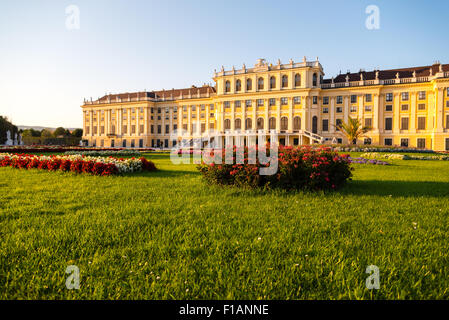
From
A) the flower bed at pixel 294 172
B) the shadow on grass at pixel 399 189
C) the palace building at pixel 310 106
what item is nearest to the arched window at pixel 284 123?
the palace building at pixel 310 106

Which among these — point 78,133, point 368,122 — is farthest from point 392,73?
point 78,133

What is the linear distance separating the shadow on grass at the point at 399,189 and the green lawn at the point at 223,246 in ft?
1.69

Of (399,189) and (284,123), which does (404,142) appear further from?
(399,189)

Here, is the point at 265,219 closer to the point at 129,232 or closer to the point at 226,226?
the point at 226,226

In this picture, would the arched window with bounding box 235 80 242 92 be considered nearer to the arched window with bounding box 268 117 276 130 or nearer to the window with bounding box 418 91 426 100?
the arched window with bounding box 268 117 276 130

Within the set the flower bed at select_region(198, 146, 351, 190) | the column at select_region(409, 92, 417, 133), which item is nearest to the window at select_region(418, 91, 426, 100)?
the column at select_region(409, 92, 417, 133)

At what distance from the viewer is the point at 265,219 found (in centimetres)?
419

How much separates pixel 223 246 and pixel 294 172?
3.90 m

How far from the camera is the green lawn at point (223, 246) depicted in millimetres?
2287

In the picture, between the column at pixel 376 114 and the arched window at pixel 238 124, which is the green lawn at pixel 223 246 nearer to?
the column at pixel 376 114

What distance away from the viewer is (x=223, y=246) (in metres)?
3.10

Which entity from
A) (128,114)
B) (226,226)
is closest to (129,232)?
(226,226)

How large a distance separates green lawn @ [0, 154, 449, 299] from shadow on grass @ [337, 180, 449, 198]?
514 mm
